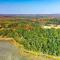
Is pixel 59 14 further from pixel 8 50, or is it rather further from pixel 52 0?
pixel 8 50

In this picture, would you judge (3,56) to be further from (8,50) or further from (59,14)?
(59,14)

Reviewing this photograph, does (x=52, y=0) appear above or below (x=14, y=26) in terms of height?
above

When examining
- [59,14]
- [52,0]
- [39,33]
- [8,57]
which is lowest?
[8,57]

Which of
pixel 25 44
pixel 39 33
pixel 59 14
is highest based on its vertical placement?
pixel 59 14

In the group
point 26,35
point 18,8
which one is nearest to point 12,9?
point 18,8

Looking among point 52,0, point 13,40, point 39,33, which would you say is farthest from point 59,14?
point 13,40

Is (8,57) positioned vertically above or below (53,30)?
below
